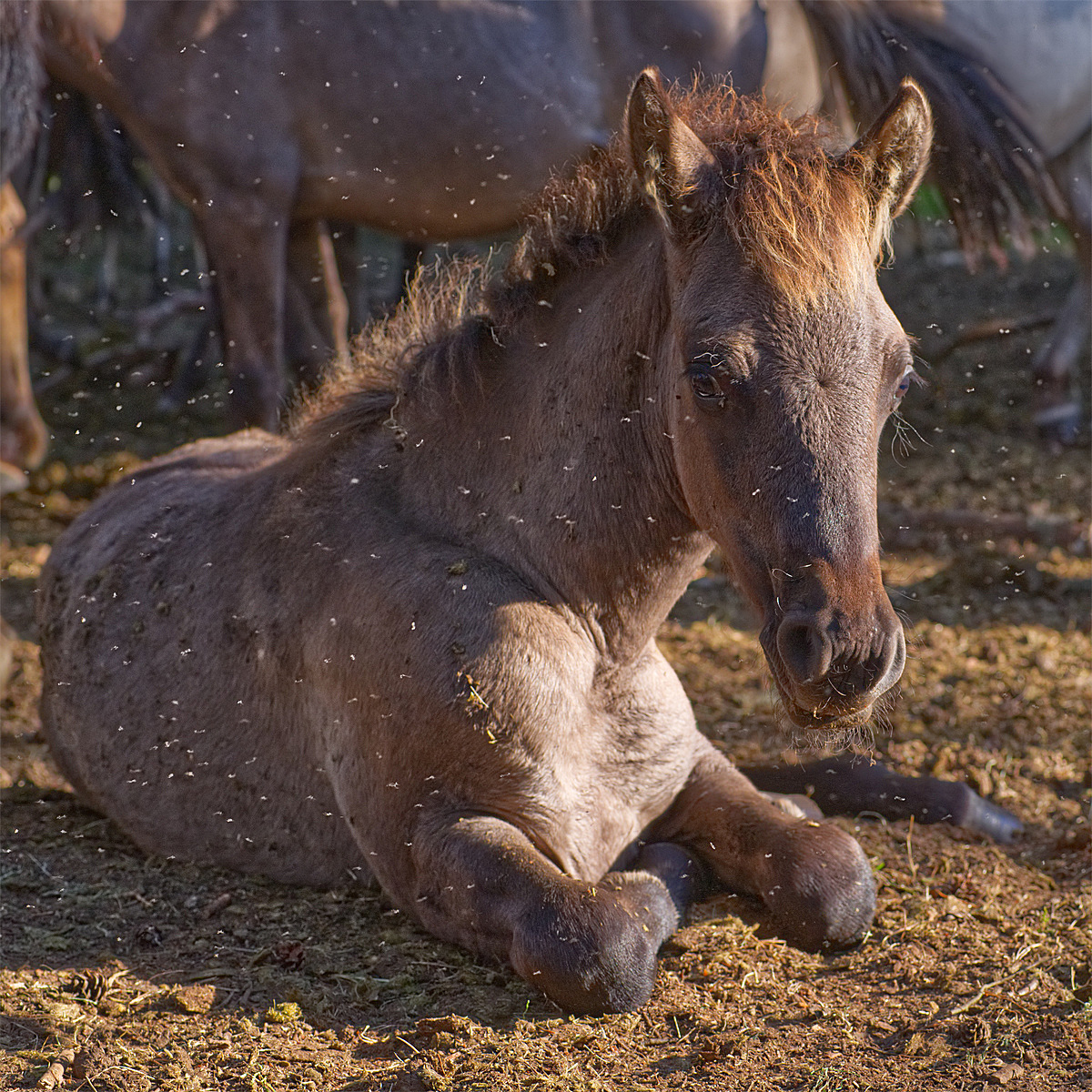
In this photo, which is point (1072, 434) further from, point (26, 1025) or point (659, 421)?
point (26, 1025)

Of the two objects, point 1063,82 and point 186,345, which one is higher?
point 1063,82

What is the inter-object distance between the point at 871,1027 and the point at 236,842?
164 centimetres

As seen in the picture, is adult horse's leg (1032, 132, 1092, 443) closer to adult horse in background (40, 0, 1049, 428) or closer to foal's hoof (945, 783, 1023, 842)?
adult horse in background (40, 0, 1049, 428)

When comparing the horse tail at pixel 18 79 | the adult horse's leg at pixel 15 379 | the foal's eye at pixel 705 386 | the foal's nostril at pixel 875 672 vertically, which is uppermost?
the foal's eye at pixel 705 386

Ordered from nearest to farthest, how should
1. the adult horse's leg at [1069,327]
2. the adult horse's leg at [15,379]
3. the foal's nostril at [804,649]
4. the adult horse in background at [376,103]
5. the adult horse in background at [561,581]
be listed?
the foal's nostril at [804,649], the adult horse in background at [561,581], the adult horse in background at [376,103], the adult horse's leg at [15,379], the adult horse's leg at [1069,327]

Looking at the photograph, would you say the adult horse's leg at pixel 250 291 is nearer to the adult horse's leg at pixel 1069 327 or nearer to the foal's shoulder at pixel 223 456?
the foal's shoulder at pixel 223 456

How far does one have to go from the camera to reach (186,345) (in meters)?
8.80

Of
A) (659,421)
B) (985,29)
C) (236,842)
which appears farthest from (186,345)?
(659,421)

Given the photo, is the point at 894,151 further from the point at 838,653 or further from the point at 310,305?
the point at 310,305

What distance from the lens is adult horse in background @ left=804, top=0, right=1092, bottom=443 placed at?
240 inches

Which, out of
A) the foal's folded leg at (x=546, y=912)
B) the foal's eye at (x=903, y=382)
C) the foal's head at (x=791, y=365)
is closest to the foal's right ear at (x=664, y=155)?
the foal's head at (x=791, y=365)

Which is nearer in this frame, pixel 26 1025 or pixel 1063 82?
pixel 26 1025

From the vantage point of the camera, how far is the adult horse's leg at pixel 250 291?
18.7 feet

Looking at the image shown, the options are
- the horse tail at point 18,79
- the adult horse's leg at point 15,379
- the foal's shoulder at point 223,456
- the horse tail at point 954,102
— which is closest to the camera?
the foal's shoulder at point 223,456
